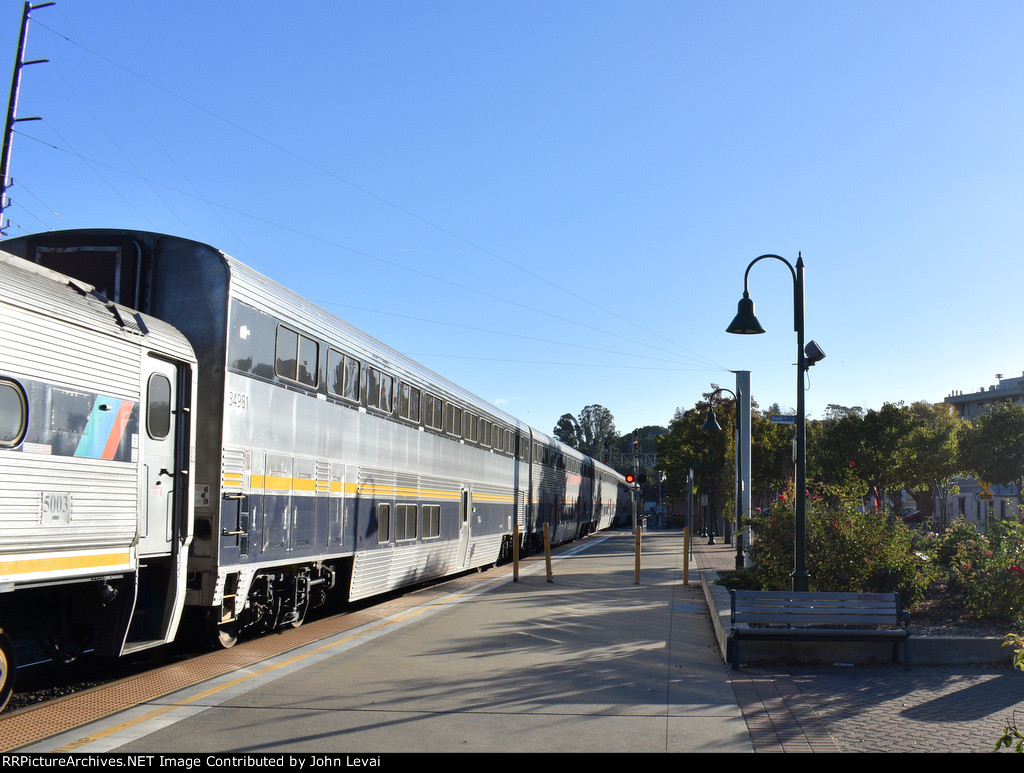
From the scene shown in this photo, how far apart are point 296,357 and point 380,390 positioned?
10.2 ft

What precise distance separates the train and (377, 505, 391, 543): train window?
3 centimetres

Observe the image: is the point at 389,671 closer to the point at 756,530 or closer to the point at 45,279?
the point at 45,279

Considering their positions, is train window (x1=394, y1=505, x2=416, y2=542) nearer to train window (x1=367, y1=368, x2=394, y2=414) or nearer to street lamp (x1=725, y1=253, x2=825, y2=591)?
train window (x1=367, y1=368, x2=394, y2=414)

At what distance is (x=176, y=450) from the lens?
875 centimetres

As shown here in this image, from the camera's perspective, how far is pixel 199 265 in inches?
372

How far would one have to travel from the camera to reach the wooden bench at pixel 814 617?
959 cm

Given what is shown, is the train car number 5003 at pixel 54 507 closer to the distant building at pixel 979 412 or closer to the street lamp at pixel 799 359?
the street lamp at pixel 799 359

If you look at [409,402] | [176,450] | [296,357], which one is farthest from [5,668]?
[409,402]

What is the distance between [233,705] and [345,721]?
1.07 metres

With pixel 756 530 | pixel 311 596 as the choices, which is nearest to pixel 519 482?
pixel 756 530

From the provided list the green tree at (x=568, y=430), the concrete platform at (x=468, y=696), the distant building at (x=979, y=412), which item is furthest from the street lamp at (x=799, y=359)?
the green tree at (x=568, y=430)

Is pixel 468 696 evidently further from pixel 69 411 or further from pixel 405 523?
pixel 405 523

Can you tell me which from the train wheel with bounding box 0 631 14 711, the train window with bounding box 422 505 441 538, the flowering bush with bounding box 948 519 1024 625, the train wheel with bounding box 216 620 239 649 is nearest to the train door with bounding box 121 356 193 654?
the train wheel with bounding box 0 631 14 711

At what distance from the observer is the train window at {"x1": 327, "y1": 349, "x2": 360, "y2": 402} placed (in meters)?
12.3
